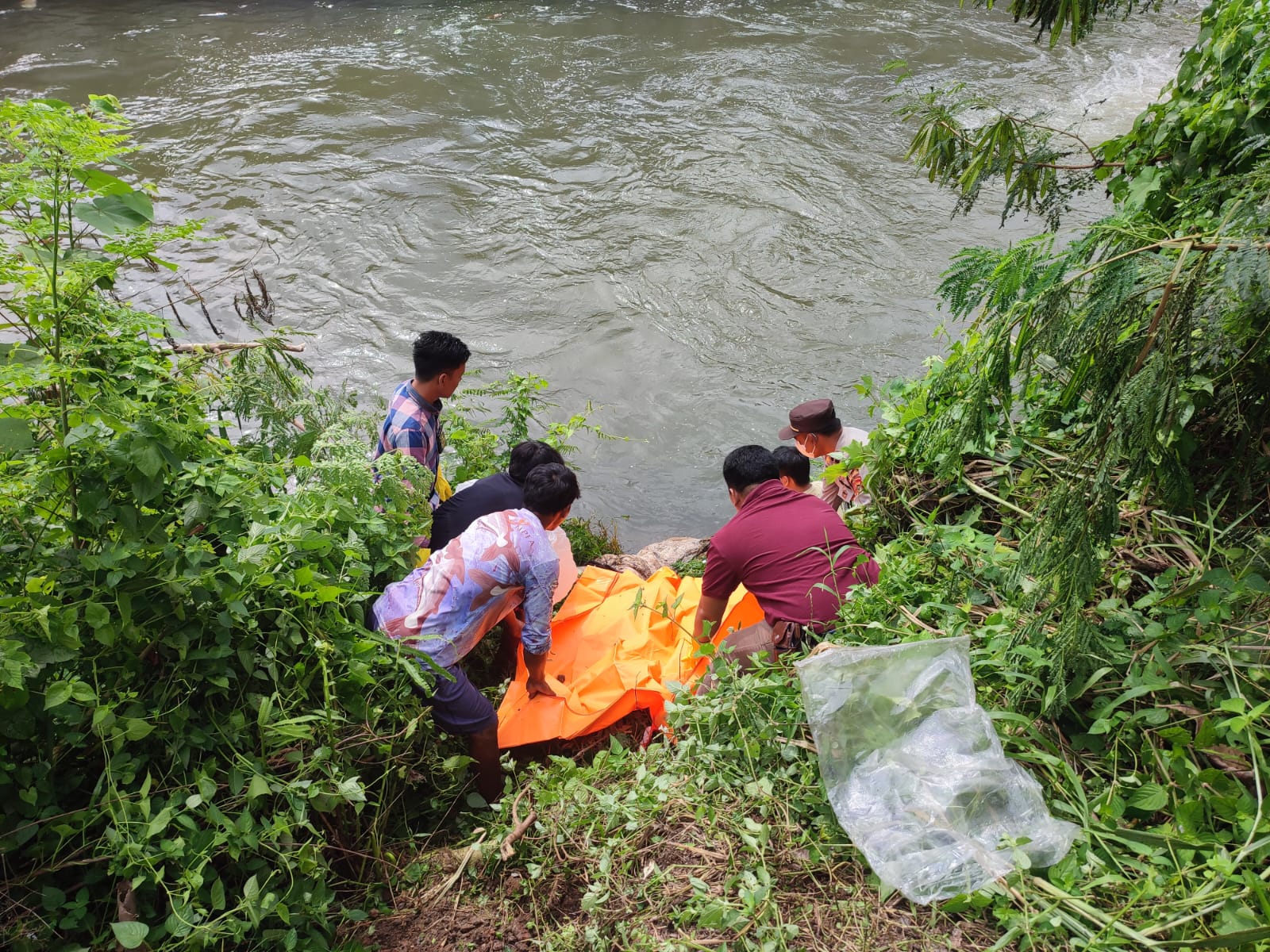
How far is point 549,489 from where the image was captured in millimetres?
3566

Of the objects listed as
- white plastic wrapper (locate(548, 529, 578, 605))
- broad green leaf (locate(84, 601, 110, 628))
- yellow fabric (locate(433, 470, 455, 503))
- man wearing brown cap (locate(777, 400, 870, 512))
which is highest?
broad green leaf (locate(84, 601, 110, 628))

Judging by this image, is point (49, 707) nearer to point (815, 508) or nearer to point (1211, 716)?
point (815, 508)

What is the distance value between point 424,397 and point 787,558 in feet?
6.67

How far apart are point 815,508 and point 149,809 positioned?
2.58m

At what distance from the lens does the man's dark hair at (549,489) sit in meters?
3.57

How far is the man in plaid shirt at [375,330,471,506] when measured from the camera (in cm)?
417

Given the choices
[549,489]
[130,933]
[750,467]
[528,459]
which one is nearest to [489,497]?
[528,459]

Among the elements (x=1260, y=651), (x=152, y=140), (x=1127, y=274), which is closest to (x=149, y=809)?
(x=1127, y=274)

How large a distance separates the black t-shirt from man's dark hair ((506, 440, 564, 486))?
0.06 metres

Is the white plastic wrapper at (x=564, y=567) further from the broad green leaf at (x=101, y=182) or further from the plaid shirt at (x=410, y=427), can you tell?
the broad green leaf at (x=101, y=182)

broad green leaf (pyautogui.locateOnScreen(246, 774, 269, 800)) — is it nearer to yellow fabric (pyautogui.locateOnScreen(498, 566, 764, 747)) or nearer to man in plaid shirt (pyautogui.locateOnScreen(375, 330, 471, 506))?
yellow fabric (pyautogui.locateOnScreen(498, 566, 764, 747))

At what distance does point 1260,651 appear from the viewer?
7.23 ft

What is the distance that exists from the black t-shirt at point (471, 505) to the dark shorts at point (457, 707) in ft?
3.07

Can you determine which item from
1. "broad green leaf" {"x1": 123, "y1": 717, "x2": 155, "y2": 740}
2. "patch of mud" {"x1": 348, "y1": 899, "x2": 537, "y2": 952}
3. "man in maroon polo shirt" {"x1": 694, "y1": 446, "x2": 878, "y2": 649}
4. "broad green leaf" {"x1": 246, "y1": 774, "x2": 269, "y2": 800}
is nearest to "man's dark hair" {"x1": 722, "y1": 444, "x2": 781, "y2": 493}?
"man in maroon polo shirt" {"x1": 694, "y1": 446, "x2": 878, "y2": 649}
